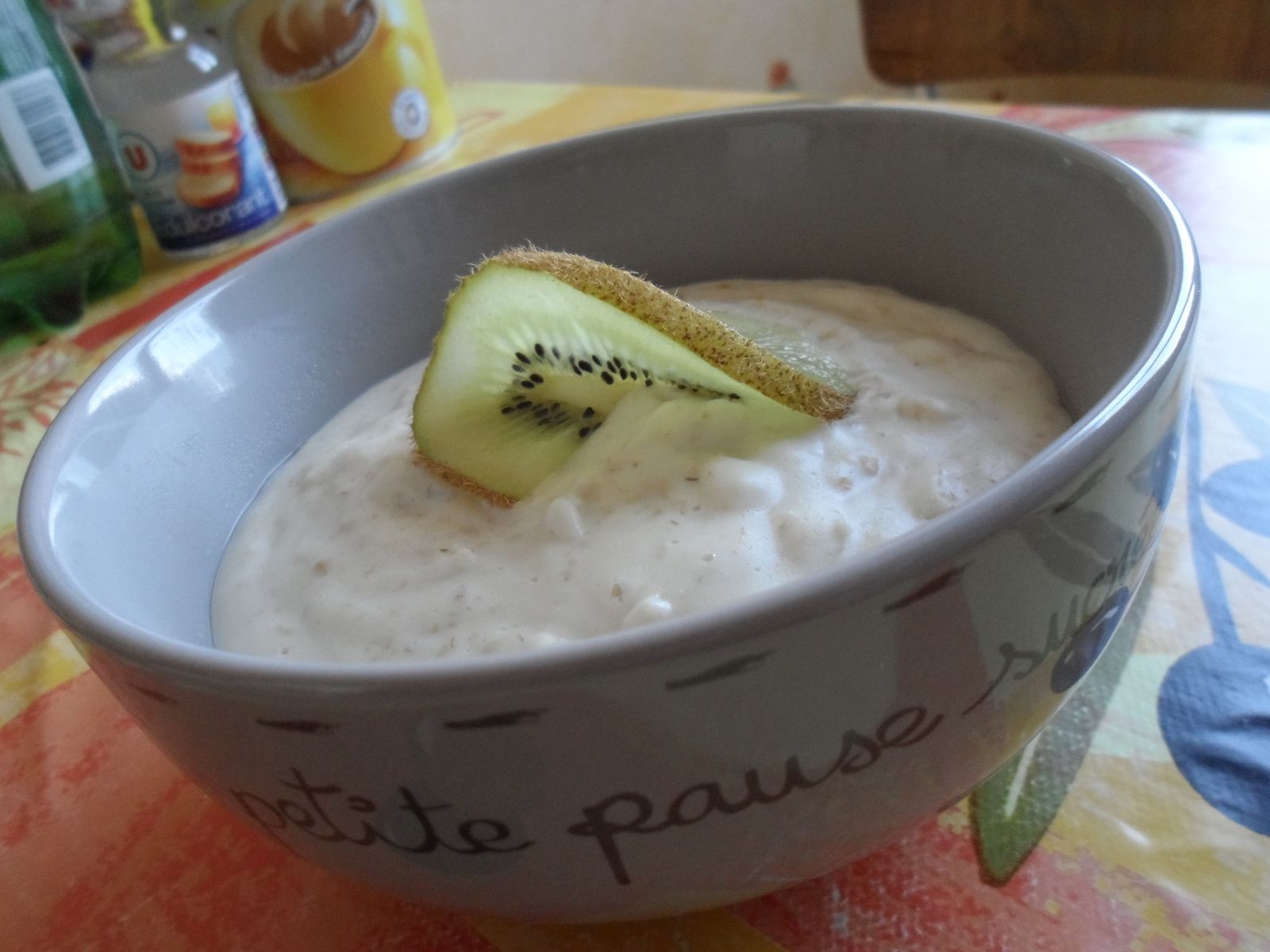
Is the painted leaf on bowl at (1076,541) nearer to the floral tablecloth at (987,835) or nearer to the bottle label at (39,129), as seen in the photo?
the floral tablecloth at (987,835)

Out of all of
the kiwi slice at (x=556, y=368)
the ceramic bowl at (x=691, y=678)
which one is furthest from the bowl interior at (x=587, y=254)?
the kiwi slice at (x=556, y=368)

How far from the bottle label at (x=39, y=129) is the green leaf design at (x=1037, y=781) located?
2.89 ft

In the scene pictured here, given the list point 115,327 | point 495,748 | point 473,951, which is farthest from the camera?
point 115,327

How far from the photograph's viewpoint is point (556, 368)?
501 millimetres

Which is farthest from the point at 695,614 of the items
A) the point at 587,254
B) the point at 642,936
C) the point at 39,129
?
the point at 39,129

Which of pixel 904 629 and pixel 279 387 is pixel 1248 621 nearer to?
pixel 904 629

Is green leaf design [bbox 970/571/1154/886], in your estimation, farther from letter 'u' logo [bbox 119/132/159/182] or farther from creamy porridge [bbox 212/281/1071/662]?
letter 'u' logo [bbox 119/132/159/182]

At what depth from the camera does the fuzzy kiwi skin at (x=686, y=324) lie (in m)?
0.43

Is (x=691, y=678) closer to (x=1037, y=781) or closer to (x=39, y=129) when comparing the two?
(x=1037, y=781)

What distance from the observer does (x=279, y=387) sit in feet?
1.91

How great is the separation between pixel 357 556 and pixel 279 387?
0.55ft

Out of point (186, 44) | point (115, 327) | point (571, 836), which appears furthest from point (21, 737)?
point (186, 44)

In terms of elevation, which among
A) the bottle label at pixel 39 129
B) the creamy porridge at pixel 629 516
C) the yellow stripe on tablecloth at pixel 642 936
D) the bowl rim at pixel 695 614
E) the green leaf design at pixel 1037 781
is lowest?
the green leaf design at pixel 1037 781

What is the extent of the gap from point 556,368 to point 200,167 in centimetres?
63
